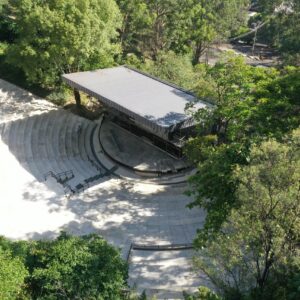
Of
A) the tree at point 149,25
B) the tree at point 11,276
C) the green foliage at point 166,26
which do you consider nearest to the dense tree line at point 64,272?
the tree at point 11,276

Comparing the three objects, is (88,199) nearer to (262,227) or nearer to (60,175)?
(60,175)

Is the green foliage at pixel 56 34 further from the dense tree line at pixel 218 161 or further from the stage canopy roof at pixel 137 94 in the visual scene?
the stage canopy roof at pixel 137 94

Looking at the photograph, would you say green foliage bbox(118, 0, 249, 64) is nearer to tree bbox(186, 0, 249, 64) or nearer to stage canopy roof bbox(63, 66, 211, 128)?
tree bbox(186, 0, 249, 64)

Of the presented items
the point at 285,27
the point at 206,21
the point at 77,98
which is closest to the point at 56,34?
the point at 77,98

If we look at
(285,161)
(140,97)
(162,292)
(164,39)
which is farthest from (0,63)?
(285,161)

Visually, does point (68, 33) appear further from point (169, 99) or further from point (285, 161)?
point (285, 161)

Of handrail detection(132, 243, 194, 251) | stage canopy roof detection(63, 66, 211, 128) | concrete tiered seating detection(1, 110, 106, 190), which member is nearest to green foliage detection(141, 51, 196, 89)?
stage canopy roof detection(63, 66, 211, 128)
